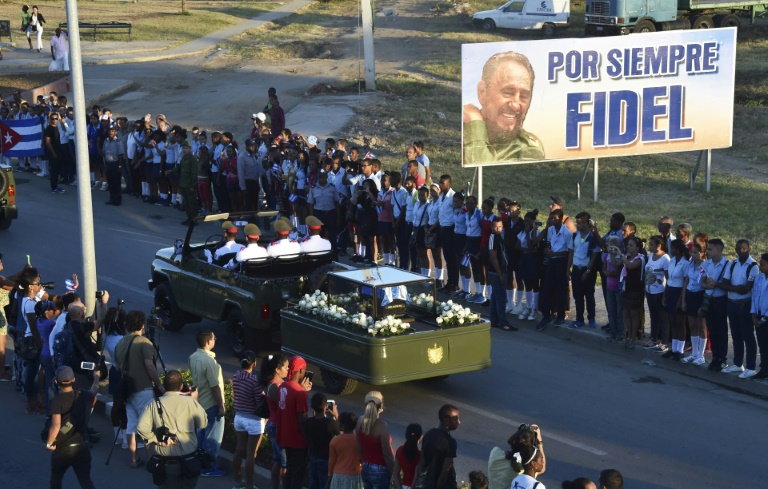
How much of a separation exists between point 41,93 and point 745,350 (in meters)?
28.2

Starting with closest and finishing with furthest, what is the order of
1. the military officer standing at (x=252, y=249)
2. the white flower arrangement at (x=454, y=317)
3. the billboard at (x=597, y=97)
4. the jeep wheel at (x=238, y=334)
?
the white flower arrangement at (x=454, y=317), the jeep wheel at (x=238, y=334), the military officer standing at (x=252, y=249), the billboard at (x=597, y=97)

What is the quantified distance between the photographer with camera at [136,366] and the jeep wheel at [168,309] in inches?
197

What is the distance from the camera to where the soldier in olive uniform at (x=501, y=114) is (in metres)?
22.3

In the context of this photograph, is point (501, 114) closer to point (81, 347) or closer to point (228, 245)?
point (228, 245)

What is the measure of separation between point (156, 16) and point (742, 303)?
51.4 meters

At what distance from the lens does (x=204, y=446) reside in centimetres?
1173

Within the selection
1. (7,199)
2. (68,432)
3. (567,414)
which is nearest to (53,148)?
(7,199)

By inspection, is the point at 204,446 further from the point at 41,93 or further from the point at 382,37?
the point at 382,37

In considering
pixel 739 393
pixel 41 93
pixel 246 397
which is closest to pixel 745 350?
pixel 739 393

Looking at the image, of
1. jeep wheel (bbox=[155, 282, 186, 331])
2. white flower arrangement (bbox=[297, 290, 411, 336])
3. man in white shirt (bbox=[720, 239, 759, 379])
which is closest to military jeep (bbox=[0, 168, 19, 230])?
jeep wheel (bbox=[155, 282, 186, 331])

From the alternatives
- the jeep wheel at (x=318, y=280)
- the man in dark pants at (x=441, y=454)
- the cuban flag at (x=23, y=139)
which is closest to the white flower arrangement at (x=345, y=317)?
the jeep wheel at (x=318, y=280)

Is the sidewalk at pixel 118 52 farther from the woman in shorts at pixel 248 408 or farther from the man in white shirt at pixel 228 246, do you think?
the woman in shorts at pixel 248 408

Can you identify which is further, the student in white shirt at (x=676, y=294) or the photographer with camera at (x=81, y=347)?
the student in white shirt at (x=676, y=294)

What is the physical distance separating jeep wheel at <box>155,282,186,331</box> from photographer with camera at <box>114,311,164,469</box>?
5011 millimetres
